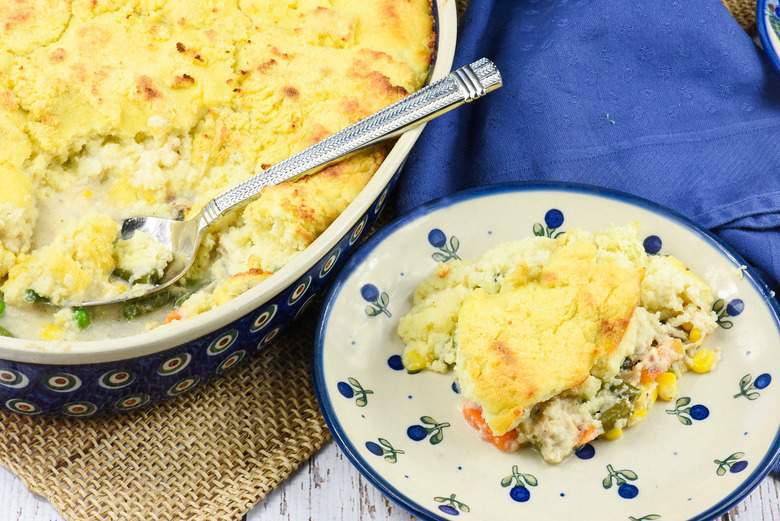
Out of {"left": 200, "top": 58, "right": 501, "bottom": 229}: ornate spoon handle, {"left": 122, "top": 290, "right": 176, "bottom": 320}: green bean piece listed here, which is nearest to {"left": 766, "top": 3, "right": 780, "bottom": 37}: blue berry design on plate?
{"left": 200, "top": 58, "right": 501, "bottom": 229}: ornate spoon handle

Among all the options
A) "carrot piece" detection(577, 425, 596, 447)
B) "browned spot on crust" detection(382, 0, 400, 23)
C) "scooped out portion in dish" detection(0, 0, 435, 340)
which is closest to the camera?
"carrot piece" detection(577, 425, 596, 447)

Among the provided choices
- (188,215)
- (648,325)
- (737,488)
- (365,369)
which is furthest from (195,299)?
(737,488)

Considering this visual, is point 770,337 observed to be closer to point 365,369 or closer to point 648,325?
point 648,325

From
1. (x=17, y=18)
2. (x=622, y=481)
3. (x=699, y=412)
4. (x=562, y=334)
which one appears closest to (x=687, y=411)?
(x=699, y=412)

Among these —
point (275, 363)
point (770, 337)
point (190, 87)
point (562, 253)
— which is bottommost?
point (275, 363)

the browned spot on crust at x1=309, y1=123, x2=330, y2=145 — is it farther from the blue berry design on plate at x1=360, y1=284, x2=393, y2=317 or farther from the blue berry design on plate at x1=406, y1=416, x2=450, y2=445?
the blue berry design on plate at x1=406, y1=416, x2=450, y2=445

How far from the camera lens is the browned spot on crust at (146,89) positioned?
2525mm

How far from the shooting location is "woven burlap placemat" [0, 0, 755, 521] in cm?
237

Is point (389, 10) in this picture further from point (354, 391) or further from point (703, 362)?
point (703, 362)

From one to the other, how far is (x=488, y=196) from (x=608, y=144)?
1.57ft

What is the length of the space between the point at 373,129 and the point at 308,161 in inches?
7.0

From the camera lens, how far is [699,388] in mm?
2369

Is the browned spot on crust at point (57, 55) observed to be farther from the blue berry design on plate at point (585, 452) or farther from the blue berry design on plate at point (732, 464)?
the blue berry design on plate at point (732, 464)

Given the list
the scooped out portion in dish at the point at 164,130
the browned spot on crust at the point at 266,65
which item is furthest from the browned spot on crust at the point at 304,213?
the browned spot on crust at the point at 266,65
